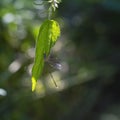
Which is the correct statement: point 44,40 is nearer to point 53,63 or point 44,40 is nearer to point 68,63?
point 53,63

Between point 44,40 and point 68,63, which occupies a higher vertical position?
point 44,40

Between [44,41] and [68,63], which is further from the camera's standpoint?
[68,63]

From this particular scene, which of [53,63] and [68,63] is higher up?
[53,63]

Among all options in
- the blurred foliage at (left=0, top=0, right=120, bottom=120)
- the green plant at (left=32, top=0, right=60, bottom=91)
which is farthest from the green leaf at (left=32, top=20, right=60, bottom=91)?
the blurred foliage at (left=0, top=0, right=120, bottom=120)

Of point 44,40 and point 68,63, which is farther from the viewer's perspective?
point 68,63

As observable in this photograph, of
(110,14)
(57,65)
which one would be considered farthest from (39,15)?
(57,65)

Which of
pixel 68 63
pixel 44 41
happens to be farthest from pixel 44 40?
pixel 68 63

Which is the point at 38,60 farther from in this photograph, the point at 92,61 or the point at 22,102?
the point at 92,61
